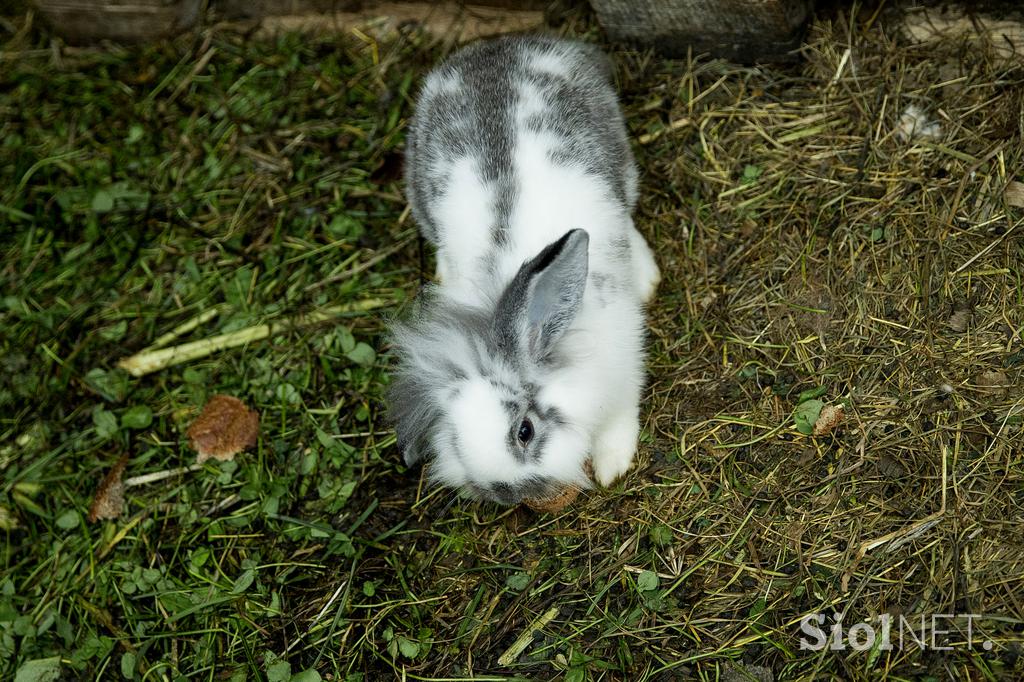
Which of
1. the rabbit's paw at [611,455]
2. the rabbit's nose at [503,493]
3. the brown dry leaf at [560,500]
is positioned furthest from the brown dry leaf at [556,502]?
the rabbit's nose at [503,493]

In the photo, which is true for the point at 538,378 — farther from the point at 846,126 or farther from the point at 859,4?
the point at 859,4

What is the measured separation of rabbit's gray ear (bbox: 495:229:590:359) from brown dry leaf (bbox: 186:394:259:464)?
4.71ft

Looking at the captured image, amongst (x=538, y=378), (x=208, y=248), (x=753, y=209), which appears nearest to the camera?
(x=538, y=378)

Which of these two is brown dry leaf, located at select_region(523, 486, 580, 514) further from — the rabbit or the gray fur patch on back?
the gray fur patch on back

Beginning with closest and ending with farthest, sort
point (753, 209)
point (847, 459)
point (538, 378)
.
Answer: point (538, 378) → point (847, 459) → point (753, 209)

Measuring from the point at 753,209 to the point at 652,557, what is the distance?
1467mm

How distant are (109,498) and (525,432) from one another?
6.34 ft

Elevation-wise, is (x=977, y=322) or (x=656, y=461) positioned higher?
(x=977, y=322)

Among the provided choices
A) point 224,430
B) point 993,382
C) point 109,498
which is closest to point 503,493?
point 224,430

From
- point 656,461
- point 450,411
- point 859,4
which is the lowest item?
point 656,461

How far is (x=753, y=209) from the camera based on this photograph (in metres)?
3.66

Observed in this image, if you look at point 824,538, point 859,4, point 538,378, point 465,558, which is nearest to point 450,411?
point 538,378

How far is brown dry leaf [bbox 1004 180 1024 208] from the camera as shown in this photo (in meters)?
3.29

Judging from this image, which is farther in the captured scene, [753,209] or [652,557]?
[753,209]
